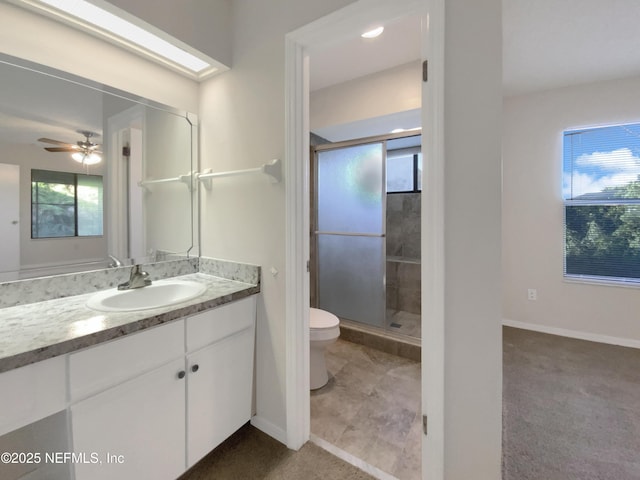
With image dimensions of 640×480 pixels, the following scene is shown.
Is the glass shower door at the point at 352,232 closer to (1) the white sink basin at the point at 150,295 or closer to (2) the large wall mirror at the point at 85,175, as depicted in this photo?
(2) the large wall mirror at the point at 85,175

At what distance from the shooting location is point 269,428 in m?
1.57

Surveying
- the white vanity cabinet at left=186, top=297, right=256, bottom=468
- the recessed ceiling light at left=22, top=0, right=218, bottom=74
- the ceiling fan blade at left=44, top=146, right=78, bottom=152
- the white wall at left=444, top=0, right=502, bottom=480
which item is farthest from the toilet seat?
the recessed ceiling light at left=22, top=0, right=218, bottom=74

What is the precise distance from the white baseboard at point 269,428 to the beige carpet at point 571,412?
1.12 meters

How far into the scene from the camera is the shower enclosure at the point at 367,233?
9.11ft

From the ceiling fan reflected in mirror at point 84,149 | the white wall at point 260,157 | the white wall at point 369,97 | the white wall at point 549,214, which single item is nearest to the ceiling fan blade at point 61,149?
the ceiling fan reflected in mirror at point 84,149

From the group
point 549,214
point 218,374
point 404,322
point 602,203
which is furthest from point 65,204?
point 602,203

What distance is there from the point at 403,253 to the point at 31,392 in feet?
10.5

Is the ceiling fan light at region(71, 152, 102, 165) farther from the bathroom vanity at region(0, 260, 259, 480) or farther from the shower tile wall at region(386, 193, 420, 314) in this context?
the shower tile wall at region(386, 193, 420, 314)

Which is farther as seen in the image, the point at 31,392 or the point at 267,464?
the point at 267,464

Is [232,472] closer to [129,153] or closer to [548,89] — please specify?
[129,153]

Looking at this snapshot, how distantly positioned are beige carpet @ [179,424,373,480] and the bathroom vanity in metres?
0.11

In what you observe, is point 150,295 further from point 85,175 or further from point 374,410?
point 374,410

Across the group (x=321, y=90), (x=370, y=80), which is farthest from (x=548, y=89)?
(x=321, y=90)

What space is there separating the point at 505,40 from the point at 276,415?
3.11 m
